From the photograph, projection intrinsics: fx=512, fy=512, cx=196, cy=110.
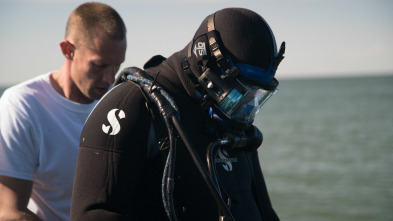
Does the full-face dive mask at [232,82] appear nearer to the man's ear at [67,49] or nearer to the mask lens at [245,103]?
the mask lens at [245,103]

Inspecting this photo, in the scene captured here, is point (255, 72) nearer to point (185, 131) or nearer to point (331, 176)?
point (185, 131)

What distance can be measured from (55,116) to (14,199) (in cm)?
49

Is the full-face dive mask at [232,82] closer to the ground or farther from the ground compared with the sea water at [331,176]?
farther from the ground

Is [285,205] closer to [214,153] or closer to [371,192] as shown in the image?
[371,192]

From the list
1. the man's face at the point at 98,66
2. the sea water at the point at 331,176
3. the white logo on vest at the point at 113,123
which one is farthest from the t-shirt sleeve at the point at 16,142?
the sea water at the point at 331,176

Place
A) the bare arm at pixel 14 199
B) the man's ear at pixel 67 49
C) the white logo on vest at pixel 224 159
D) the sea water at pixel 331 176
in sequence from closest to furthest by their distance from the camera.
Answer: the white logo on vest at pixel 224 159
the bare arm at pixel 14 199
the man's ear at pixel 67 49
the sea water at pixel 331 176

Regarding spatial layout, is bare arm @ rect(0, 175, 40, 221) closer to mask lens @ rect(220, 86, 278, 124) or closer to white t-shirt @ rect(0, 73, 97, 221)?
white t-shirt @ rect(0, 73, 97, 221)

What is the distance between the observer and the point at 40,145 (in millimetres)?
2672

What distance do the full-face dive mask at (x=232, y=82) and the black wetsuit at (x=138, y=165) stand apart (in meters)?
0.11

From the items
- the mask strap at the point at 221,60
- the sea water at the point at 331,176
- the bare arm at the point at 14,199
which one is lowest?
the sea water at the point at 331,176

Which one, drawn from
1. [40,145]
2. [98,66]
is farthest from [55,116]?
[98,66]

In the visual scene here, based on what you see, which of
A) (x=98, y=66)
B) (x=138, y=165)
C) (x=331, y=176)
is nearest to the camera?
(x=138, y=165)

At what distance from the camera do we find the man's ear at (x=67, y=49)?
117 inches

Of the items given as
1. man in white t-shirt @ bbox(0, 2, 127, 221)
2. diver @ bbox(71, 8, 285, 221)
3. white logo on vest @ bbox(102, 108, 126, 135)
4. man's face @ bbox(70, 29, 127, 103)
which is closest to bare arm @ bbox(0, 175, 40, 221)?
man in white t-shirt @ bbox(0, 2, 127, 221)
